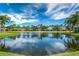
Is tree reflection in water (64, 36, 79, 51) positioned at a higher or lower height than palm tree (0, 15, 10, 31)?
lower

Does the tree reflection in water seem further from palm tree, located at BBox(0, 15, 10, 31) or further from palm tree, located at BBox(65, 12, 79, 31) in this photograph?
palm tree, located at BBox(0, 15, 10, 31)

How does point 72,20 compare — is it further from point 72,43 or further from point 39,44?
point 39,44

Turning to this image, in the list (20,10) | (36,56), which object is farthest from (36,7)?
(36,56)

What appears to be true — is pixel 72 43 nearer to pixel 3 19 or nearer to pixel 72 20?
pixel 72 20

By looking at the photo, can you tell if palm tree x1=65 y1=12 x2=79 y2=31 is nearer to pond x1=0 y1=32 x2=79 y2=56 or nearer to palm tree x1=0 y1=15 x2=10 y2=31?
pond x1=0 y1=32 x2=79 y2=56

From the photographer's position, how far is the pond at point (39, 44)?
1606mm

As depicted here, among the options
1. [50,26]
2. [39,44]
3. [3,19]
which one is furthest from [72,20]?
[3,19]

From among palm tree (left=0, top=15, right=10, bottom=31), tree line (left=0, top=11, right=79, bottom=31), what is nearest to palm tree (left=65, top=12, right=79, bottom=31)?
tree line (left=0, top=11, right=79, bottom=31)

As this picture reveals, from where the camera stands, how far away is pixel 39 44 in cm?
161

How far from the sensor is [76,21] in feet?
5.38

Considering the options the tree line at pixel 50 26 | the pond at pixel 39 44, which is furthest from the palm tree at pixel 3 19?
the pond at pixel 39 44

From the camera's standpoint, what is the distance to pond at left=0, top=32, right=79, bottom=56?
1.61 meters

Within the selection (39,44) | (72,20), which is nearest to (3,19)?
(39,44)

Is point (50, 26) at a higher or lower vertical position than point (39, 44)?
higher
